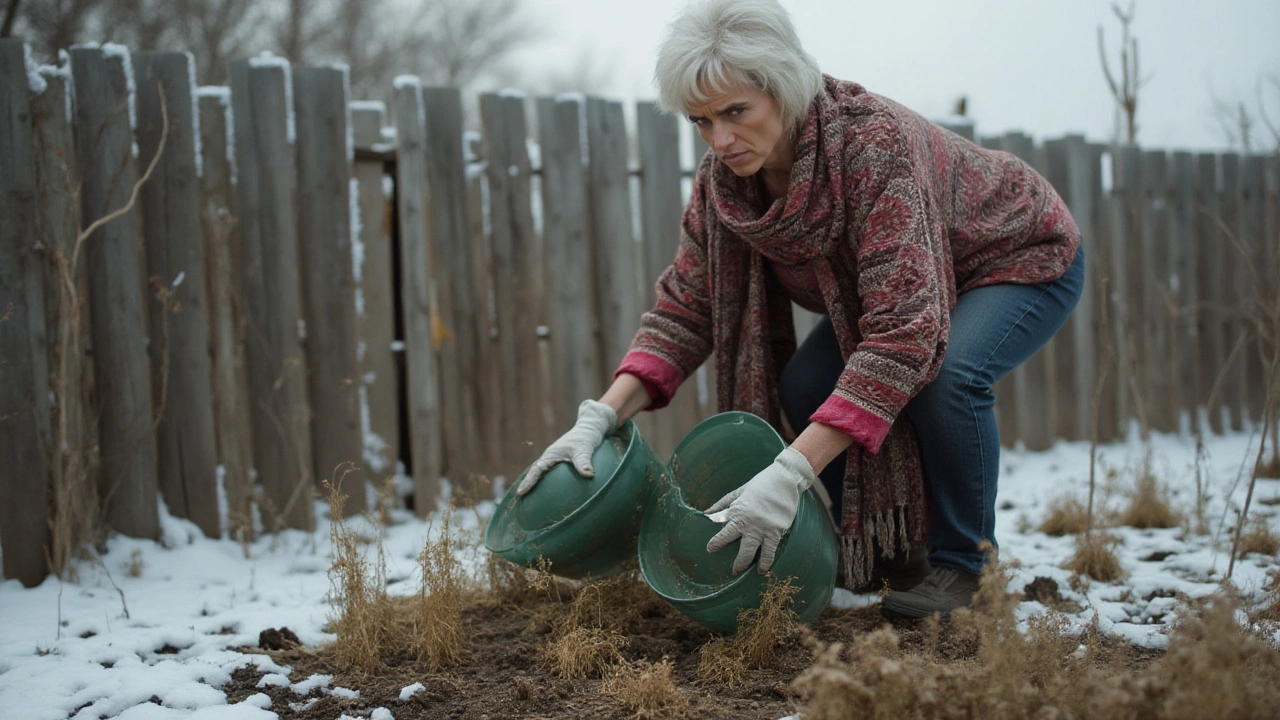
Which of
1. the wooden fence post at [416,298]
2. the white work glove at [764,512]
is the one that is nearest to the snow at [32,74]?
the wooden fence post at [416,298]

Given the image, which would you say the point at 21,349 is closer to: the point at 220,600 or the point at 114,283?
the point at 114,283

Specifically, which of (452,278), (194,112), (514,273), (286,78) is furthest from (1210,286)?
(194,112)

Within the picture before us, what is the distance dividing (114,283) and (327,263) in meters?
0.74

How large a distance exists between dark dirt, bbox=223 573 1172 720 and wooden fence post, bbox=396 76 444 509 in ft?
4.64

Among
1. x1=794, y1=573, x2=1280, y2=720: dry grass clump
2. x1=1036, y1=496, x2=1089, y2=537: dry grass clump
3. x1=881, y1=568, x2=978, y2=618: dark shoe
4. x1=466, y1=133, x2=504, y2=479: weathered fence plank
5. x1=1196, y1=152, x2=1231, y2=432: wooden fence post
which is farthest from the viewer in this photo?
x1=1196, y1=152, x2=1231, y2=432: wooden fence post

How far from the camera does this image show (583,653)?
2057 millimetres

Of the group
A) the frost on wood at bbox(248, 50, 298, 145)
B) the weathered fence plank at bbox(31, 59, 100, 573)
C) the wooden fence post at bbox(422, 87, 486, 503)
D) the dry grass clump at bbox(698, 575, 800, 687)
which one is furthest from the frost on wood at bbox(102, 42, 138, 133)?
the dry grass clump at bbox(698, 575, 800, 687)

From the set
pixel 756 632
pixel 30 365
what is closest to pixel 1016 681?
pixel 756 632

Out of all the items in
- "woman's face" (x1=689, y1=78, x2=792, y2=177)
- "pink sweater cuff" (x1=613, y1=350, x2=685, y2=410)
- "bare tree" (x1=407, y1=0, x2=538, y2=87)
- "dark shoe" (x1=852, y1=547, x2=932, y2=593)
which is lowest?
"dark shoe" (x1=852, y1=547, x2=932, y2=593)

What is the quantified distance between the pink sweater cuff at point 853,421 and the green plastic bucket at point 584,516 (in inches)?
18.8

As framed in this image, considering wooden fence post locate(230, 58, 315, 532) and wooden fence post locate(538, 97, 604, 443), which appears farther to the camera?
wooden fence post locate(538, 97, 604, 443)

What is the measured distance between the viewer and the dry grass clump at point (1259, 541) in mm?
2791

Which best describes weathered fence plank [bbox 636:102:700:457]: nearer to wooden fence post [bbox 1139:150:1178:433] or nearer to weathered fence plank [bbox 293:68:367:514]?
weathered fence plank [bbox 293:68:367:514]

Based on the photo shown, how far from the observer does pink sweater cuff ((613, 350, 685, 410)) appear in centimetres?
255
